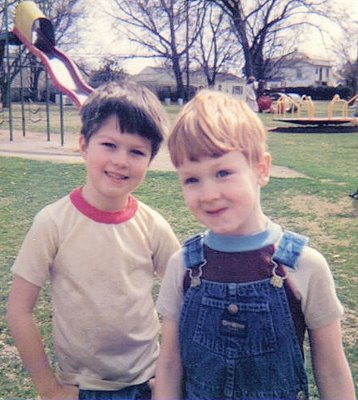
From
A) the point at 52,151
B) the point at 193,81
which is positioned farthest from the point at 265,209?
the point at 193,81

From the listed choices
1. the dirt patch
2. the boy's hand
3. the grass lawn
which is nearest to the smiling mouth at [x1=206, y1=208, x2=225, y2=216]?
the boy's hand

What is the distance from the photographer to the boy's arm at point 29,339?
167 cm

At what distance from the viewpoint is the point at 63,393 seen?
1.70m

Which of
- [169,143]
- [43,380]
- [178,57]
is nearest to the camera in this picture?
[169,143]

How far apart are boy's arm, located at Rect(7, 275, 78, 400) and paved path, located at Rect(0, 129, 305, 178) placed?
5524 millimetres

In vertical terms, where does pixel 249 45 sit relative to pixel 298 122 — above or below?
above

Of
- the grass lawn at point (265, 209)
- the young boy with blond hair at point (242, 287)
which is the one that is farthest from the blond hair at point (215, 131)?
the grass lawn at point (265, 209)

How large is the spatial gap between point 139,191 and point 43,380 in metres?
4.96

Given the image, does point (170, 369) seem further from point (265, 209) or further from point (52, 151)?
point (52, 151)

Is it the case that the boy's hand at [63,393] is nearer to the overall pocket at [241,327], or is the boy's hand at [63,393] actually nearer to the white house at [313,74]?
the overall pocket at [241,327]

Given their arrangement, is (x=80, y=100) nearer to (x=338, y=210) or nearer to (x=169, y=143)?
(x=338, y=210)

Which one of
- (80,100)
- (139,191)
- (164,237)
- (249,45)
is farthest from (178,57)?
(164,237)

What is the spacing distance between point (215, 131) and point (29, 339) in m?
0.79

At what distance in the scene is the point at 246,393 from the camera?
1.45 meters
